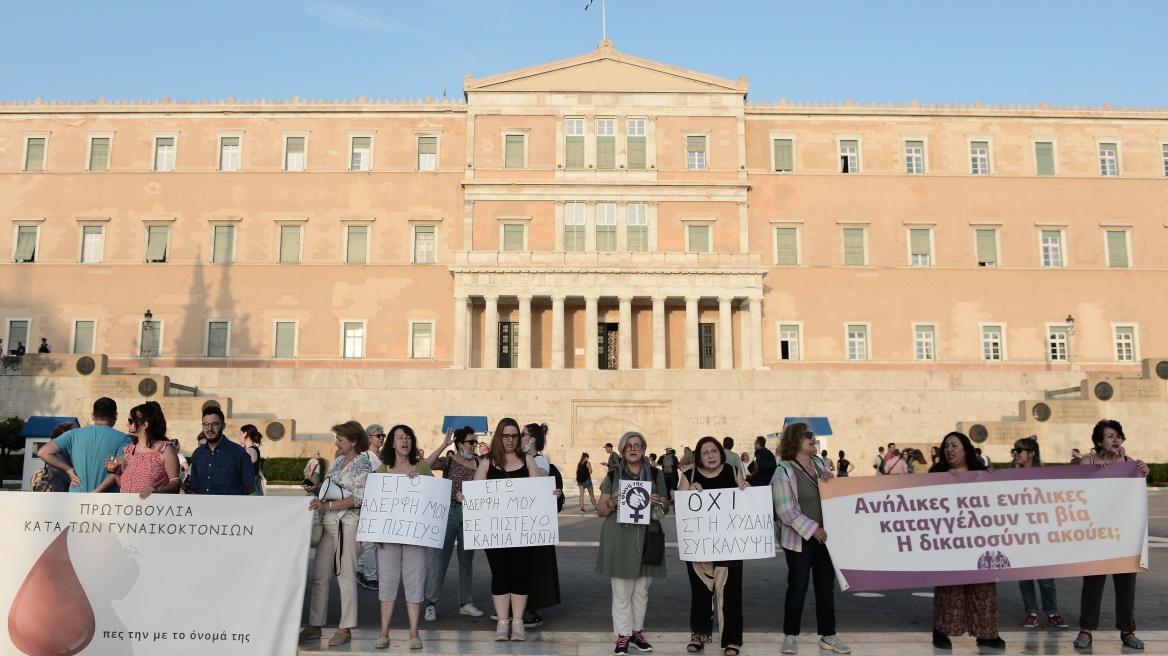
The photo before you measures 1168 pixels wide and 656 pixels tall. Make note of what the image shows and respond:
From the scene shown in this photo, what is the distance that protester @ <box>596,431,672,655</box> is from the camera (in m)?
7.74

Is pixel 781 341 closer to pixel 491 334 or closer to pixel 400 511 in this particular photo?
pixel 491 334

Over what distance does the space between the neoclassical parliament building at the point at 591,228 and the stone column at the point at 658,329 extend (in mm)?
253

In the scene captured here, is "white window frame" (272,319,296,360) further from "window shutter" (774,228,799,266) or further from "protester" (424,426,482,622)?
"protester" (424,426,482,622)

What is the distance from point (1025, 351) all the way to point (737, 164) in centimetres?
1512

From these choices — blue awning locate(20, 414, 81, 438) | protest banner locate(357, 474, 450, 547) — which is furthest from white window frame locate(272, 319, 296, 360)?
protest banner locate(357, 474, 450, 547)

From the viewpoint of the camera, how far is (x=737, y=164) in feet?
135

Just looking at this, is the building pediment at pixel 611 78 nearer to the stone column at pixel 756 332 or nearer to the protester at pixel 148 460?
the stone column at pixel 756 332

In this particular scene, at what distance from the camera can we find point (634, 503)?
788cm

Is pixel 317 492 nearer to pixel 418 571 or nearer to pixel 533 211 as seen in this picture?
pixel 418 571

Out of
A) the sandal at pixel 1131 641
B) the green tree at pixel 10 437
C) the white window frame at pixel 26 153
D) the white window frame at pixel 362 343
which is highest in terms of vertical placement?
the white window frame at pixel 26 153

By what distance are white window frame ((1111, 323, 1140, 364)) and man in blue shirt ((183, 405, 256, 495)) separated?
41.2m

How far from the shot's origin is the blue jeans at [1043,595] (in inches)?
347

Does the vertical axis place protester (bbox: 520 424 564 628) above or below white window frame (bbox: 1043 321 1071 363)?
below

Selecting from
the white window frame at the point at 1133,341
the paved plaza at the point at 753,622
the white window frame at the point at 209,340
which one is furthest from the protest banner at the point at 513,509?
the white window frame at the point at 1133,341
